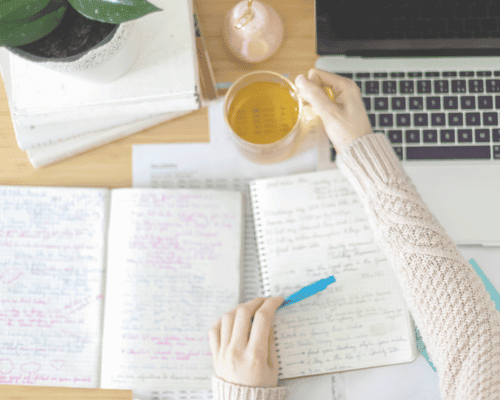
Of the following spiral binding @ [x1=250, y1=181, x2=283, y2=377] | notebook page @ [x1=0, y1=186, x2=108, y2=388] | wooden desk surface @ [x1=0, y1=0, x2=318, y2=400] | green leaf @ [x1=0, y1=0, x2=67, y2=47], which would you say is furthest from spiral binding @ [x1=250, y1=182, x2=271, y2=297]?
green leaf @ [x1=0, y1=0, x2=67, y2=47]

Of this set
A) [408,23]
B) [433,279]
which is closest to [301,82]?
[408,23]

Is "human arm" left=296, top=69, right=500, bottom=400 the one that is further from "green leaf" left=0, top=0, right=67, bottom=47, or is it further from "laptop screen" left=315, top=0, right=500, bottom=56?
"green leaf" left=0, top=0, right=67, bottom=47

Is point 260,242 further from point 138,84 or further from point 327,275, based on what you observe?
point 138,84

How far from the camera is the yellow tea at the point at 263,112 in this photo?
23.2 inches

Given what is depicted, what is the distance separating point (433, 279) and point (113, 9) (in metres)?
0.48

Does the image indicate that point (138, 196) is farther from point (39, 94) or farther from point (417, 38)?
point (417, 38)

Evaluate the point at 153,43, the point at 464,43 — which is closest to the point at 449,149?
the point at 464,43

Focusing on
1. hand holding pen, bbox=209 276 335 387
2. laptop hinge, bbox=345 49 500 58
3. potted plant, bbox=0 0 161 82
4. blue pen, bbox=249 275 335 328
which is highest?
potted plant, bbox=0 0 161 82

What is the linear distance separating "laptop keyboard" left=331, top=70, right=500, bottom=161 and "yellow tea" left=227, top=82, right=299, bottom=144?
0.32ft

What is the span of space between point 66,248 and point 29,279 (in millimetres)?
76

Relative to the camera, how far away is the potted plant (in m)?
0.38

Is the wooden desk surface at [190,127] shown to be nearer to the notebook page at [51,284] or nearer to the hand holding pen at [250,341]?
the notebook page at [51,284]

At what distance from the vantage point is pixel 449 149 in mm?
594

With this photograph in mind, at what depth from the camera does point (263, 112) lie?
0.60 m
